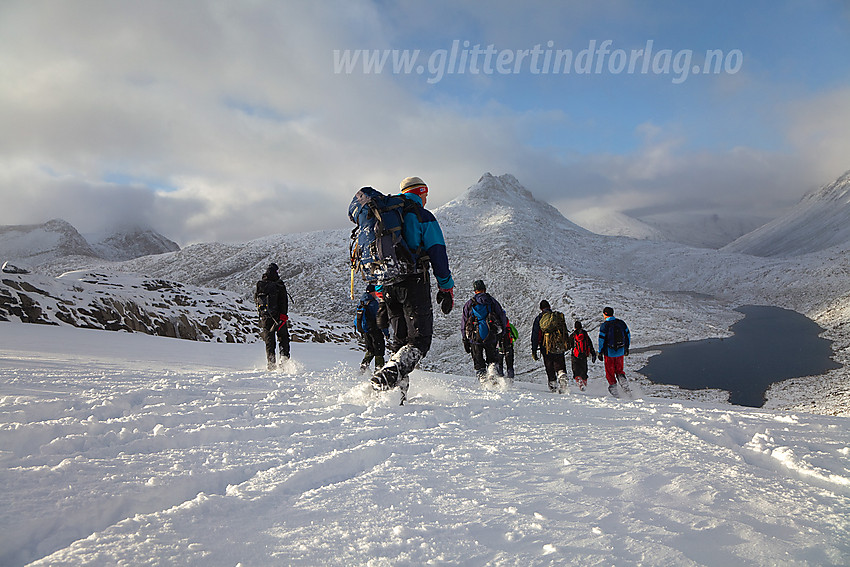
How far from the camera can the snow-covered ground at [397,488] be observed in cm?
140

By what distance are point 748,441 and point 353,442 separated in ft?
8.60

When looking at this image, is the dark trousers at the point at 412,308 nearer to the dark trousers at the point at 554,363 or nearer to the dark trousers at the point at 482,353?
the dark trousers at the point at 482,353

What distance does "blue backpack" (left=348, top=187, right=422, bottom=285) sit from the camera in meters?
4.38

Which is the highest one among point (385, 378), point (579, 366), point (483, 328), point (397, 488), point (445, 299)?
point (445, 299)

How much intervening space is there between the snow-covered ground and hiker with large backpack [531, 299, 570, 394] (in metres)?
6.61

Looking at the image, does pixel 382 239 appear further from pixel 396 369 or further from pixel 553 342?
pixel 553 342

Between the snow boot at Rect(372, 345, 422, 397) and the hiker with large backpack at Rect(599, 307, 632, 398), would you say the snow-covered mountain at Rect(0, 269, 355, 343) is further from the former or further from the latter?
the hiker with large backpack at Rect(599, 307, 632, 398)

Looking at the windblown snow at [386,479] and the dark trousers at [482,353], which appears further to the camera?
the dark trousers at [482,353]

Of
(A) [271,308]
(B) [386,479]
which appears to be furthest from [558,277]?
(B) [386,479]

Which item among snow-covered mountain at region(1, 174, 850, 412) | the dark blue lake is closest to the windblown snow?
the dark blue lake

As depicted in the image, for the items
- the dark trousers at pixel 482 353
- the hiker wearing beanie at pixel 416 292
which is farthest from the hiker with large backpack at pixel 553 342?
the hiker wearing beanie at pixel 416 292

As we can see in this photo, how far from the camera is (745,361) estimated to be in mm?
21562

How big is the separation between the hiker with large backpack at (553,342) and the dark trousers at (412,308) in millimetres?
5938

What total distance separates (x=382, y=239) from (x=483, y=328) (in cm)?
496
